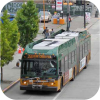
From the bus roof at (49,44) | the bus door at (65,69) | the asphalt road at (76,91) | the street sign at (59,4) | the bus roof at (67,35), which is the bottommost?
the asphalt road at (76,91)

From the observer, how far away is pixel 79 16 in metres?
68.2

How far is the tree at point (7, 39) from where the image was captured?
2516 cm

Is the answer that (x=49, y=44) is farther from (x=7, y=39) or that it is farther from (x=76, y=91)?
(x=76, y=91)

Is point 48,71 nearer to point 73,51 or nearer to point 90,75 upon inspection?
point 73,51

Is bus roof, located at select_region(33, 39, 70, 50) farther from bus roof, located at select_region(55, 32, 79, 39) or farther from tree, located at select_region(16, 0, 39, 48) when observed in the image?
tree, located at select_region(16, 0, 39, 48)

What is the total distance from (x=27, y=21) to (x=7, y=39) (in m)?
6.43

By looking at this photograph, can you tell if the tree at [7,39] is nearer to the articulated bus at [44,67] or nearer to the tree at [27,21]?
the articulated bus at [44,67]

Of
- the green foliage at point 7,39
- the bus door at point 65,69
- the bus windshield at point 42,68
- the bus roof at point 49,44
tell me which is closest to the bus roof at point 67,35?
the bus roof at point 49,44

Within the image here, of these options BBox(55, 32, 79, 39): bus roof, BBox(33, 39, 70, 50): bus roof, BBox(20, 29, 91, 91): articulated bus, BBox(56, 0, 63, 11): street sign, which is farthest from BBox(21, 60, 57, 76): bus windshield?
BBox(56, 0, 63, 11): street sign

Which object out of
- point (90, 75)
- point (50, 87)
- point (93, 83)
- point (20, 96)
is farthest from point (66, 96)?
point (90, 75)

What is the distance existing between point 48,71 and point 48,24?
37.3 metres

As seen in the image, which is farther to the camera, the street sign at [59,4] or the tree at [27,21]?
the street sign at [59,4]

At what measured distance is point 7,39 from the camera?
25828 millimetres

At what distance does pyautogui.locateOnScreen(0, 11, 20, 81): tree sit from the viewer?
82.5ft
